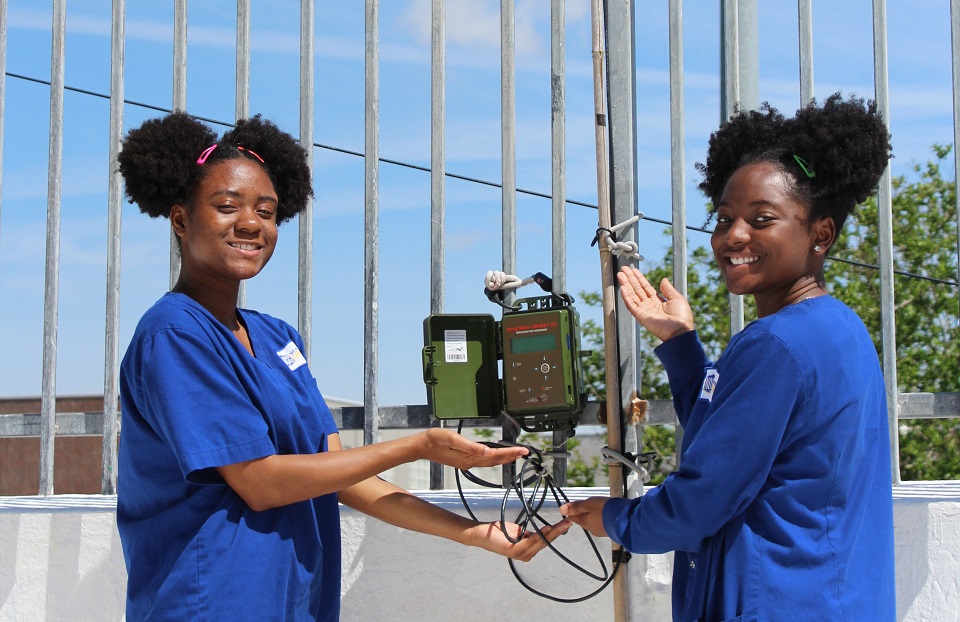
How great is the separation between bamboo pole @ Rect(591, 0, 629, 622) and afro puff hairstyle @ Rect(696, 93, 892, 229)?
1.26 feet

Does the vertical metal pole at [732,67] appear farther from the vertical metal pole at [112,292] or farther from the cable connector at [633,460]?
the vertical metal pole at [112,292]

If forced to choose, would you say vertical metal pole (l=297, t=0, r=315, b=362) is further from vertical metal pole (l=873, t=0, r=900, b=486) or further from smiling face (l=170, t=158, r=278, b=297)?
vertical metal pole (l=873, t=0, r=900, b=486)

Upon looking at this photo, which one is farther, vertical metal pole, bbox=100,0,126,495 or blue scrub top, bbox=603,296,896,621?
vertical metal pole, bbox=100,0,126,495

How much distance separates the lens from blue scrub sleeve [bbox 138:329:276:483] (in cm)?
194

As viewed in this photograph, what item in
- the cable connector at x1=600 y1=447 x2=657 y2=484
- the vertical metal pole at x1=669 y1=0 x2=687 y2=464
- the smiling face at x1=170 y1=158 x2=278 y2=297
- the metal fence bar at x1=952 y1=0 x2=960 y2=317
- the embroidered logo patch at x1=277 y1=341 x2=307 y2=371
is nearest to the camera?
the smiling face at x1=170 y1=158 x2=278 y2=297

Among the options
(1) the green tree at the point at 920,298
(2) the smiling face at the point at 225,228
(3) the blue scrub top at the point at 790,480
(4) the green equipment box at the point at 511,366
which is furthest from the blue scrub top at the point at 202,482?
Answer: (1) the green tree at the point at 920,298

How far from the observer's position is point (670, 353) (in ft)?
7.52

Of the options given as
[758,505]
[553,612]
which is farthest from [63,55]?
[758,505]

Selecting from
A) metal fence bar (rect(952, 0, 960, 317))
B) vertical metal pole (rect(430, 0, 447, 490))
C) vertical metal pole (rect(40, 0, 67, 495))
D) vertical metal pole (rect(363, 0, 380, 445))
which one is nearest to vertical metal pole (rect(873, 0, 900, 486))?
metal fence bar (rect(952, 0, 960, 317))

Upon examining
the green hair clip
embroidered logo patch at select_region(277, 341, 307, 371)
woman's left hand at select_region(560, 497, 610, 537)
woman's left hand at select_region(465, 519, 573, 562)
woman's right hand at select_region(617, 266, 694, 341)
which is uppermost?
the green hair clip

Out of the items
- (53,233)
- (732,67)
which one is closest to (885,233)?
(732,67)

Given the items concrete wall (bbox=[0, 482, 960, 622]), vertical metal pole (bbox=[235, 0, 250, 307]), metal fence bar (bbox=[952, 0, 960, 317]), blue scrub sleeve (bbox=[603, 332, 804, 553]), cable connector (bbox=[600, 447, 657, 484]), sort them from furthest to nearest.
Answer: vertical metal pole (bbox=[235, 0, 250, 307]) < metal fence bar (bbox=[952, 0, 960, 317]) < concrete wall (bbox=[0, 482, 960, 622]) < cable connector (bbox=[600, 447, 657, 484]) < blue scrub sleeve (bbox=[603, 332, 804, 553])

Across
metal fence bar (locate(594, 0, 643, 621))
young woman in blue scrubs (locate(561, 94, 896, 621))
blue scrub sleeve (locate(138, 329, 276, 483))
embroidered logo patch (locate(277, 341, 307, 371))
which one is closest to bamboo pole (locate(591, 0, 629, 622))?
metal fence bar (locate(594, 0, 643, 621))

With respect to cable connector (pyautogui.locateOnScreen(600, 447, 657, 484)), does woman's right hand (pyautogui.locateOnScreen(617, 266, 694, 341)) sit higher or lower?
higher
